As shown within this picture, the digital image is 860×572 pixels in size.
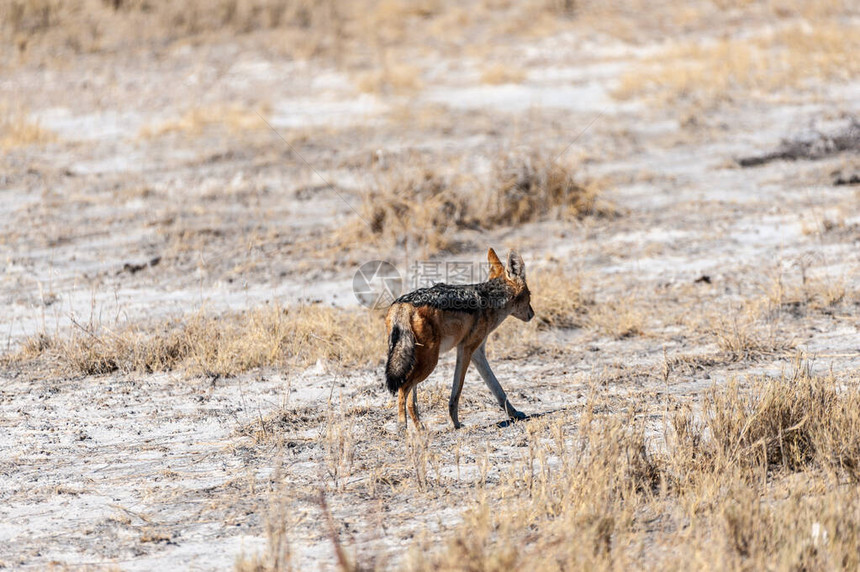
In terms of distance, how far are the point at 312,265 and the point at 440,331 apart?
14.9ft

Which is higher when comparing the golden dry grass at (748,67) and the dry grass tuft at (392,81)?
the golden dry grass at (748,67)

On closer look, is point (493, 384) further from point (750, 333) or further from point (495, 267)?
point (750, 333)

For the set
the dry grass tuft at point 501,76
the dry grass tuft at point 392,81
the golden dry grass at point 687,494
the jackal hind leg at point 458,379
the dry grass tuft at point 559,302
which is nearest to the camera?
the golden dry grass at point 687,494

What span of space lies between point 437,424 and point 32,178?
8.54 m

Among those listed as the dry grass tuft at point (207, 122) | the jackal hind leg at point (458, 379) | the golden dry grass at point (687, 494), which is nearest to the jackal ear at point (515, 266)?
the jackal hind leg at point (458, 379)

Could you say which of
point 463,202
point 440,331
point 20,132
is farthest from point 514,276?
point 20,132

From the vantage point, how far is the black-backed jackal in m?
5.20

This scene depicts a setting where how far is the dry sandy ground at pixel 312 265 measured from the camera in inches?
190

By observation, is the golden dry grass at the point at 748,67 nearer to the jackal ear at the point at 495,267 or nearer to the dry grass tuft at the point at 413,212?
the dry grass tuft at the point at 413,212

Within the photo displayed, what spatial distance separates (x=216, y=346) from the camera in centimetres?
715

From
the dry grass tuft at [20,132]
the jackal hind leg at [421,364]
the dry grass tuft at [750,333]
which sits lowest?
the dry grass tuft at [750,333]

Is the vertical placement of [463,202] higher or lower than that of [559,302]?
higher

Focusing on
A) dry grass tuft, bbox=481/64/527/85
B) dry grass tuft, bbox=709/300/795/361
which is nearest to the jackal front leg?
dry grass tuft, bbox=709/300/795/361

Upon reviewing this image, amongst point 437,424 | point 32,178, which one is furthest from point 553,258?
point 32,178
